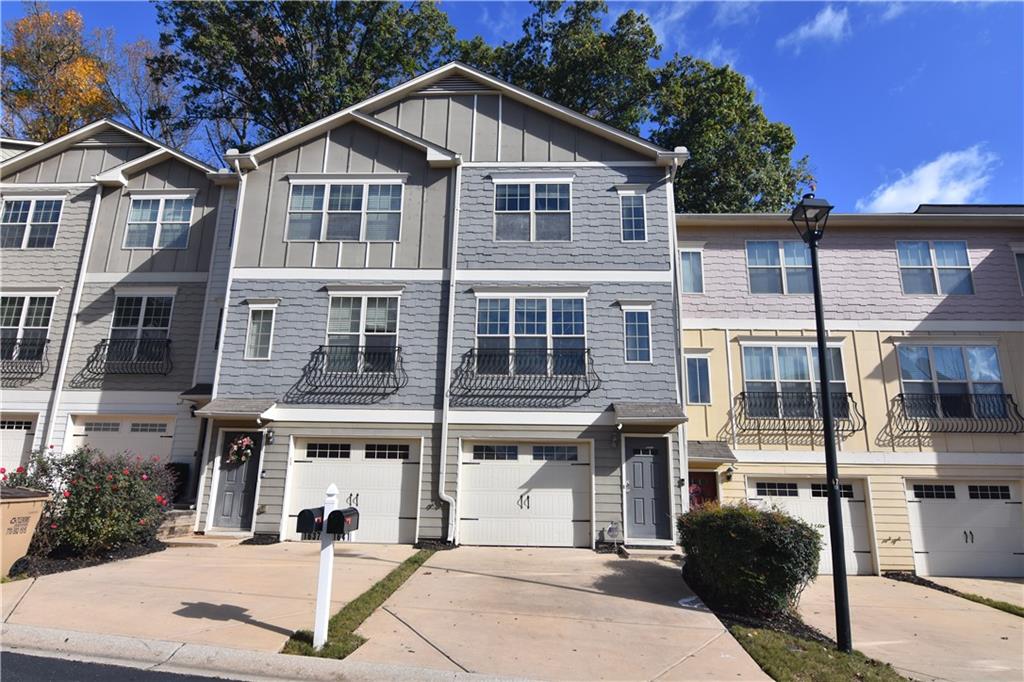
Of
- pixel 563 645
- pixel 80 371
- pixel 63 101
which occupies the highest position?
pixel 63 101

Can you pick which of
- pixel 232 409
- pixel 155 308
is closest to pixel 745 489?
pixel 232 409

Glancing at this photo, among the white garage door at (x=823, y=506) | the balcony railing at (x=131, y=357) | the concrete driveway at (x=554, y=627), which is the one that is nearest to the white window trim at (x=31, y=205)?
the balcony railing at (x=131, y=357)

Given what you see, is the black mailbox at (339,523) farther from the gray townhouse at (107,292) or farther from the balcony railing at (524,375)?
the gray townhouse at (107,292)

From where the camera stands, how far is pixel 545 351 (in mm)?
12547

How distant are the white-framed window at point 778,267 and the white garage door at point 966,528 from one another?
5237 mm

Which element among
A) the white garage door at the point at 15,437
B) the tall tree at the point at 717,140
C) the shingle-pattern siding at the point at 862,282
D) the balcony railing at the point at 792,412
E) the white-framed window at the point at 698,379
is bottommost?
the white garage door at the point at 15,437

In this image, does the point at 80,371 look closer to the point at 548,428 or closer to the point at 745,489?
the point at 548,428

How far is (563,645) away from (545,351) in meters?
7.12

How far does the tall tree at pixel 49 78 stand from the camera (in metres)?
23.4

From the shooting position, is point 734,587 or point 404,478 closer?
point 734,587

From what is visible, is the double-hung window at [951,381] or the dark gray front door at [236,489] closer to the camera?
the dark gray front door at [236,489]

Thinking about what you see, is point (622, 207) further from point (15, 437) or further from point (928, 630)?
point (15, 437)

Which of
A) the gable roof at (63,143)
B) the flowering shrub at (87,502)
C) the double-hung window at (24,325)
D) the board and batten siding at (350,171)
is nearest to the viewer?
the flowering shrub at (87,502)

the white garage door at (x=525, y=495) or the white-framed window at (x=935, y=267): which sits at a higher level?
the white-framed window at (x=935, y=267)
